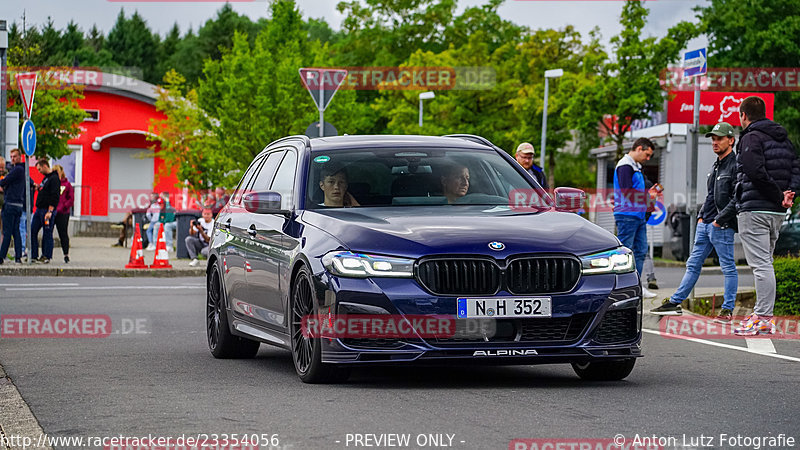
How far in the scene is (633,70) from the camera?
49406 mm

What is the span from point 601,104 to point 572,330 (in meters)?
43.0

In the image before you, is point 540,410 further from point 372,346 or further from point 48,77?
point 48,77

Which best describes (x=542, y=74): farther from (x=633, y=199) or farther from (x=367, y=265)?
(x=367, y=265)

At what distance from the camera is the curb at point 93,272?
2475cm

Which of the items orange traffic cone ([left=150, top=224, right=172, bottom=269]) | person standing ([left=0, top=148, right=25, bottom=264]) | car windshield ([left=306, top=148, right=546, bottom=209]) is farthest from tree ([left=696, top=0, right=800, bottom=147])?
car windshield ([left=306, top=148, right=546, bottom=209])

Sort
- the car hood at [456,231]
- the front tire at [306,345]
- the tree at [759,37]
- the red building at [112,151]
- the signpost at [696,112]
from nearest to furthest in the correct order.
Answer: the car hood at [456,231] < the front tire at [306,345] < the signpost at [696,112] < the red building at [112,151] < the tree at [759,37]

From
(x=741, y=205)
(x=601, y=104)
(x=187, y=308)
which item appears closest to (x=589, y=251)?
(x=741, y=205)

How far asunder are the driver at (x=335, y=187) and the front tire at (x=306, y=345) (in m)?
0.72

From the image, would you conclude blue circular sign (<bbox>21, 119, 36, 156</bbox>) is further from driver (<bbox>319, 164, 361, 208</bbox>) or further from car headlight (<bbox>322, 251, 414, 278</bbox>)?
car headlight (<bbox>322, 251, 414, 278</bbox>)

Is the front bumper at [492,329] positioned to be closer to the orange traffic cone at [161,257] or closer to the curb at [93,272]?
the curb at [93,272]

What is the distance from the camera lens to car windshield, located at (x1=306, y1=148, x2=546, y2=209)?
9250 millimetres

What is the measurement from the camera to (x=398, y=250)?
8.00 metres

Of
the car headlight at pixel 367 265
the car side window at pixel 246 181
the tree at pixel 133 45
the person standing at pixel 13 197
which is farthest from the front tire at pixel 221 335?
the tree at pixel 133 45

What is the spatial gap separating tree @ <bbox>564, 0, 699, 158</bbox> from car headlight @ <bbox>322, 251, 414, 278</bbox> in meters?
41.1
